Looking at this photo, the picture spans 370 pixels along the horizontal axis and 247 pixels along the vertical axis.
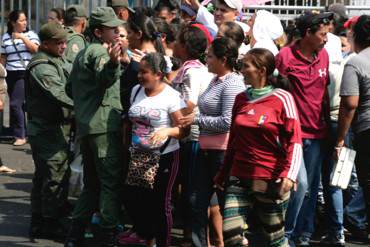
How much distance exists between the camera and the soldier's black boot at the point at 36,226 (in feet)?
29.0

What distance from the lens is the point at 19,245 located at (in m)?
8.53

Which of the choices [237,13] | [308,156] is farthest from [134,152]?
[237,13]

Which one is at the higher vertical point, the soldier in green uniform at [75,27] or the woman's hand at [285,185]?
the soldier in green uniform at [75,27]

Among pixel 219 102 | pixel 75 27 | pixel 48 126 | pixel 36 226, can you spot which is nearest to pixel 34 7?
pixel 75 27

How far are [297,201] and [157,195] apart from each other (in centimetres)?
119

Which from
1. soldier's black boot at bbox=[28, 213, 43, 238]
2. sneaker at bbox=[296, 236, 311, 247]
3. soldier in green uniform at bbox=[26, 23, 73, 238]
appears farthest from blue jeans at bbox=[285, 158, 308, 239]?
soldier's black boot at bbox=[28, 213, 43, 238]

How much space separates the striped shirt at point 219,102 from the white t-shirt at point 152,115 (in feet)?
0.65

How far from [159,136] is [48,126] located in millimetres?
1560

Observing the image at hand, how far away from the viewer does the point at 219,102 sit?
7672 millimetres

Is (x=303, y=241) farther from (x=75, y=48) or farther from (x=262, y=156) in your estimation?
(x=75, y=48)

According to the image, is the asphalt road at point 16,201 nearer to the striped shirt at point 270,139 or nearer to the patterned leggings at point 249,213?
the patterned leggings at point 249,213

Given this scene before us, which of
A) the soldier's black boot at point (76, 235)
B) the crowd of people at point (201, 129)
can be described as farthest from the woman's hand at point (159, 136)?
the soldier's black boot at point (76, 235)

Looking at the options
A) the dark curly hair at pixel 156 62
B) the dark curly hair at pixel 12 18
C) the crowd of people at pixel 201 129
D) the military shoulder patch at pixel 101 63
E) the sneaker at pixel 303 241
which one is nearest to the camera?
the crowd of people at pixel 201 129

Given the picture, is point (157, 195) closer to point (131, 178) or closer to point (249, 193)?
point (131, 178)
